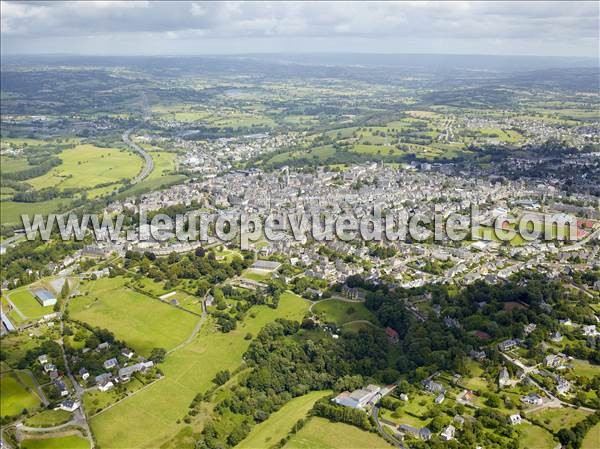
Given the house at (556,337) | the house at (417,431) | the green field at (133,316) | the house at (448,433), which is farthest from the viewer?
the green field at (133,316)

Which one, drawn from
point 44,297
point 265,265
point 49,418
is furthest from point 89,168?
point 49,418

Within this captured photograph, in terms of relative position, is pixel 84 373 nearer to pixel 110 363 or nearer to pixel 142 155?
pixel 110 363

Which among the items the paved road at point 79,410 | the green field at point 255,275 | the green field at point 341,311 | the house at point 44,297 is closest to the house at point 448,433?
the green field at point 341,311

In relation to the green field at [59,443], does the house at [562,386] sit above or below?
above

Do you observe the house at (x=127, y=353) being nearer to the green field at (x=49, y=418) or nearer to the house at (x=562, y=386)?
the green field at (x=49, y=418)

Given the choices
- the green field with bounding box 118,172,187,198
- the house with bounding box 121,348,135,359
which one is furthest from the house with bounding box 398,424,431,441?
the green field with bounding box 118,172,187,198

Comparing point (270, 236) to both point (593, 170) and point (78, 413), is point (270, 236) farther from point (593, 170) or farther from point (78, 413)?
point (593, 170)

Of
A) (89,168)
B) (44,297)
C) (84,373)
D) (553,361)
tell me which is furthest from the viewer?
(89,168)
